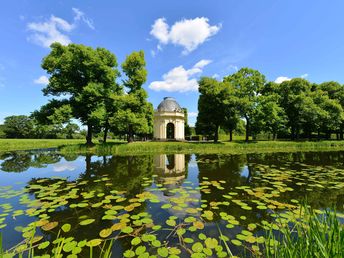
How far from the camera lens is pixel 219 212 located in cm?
464

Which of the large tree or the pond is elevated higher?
the large tree

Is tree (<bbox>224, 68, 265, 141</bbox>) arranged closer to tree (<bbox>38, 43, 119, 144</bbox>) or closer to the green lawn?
the green lawn

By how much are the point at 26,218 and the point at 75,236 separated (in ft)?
5.73

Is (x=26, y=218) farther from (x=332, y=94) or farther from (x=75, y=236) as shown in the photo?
(x=332, y=94)

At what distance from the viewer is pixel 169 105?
1446 inches

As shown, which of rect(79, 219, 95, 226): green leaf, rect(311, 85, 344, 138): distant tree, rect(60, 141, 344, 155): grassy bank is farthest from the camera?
rect(311, 85, 344, 138): distant tree

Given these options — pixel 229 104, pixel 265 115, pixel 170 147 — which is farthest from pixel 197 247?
pixel 265 115

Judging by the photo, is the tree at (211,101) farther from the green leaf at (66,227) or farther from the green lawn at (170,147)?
the green leaf at (66,227)

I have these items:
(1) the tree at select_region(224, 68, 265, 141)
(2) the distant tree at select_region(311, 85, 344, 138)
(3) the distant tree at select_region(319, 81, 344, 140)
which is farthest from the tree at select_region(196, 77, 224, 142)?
(3) the distant tree at select_region(319, 81, 344, 140)

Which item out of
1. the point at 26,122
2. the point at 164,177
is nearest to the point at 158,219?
the point at 164,177

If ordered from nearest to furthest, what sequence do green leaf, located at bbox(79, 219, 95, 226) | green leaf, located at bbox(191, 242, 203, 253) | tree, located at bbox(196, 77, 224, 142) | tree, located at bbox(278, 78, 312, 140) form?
green leaf, located at bbox(191, 242, 203, 253) < green leaf, located at bbox(79, 219, 95, 226) < tree, located at bbox(196, 77, 224, 142) < tree, located at bbox(278, 78, 312, 140)

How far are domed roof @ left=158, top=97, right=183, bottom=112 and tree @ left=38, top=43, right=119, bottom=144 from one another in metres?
15.3

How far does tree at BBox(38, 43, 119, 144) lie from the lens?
800 inches

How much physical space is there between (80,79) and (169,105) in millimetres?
17954
